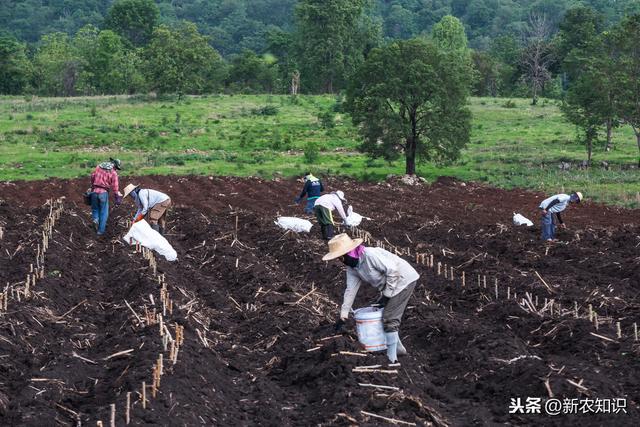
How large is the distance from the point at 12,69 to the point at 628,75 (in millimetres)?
49031

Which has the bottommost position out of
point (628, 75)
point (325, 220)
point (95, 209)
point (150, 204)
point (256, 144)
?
point (256, 144)

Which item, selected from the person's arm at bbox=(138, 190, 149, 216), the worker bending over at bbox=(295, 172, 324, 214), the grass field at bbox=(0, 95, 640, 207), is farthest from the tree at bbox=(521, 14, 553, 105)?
the person's arm at bbox=(138, 190, 149, 216)

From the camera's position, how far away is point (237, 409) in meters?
9.88

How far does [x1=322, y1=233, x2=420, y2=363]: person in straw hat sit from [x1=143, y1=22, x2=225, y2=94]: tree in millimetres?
50113

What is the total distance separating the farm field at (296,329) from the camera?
9656 millimetres

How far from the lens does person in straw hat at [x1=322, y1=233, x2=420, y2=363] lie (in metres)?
10.5

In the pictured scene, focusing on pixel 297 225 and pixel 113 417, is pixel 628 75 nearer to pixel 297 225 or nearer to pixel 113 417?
pixel 297 225

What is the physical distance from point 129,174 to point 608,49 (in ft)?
72.4

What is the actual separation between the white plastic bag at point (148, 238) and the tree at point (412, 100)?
65.7ft

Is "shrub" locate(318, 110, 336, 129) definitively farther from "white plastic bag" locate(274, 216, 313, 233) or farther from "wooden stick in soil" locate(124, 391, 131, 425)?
"wooden stick in soil" locate(124, 391, 131, 425)

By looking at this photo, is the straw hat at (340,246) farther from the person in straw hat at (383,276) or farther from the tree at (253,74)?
the tree at (253,74)

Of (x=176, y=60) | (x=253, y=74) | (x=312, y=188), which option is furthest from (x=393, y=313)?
(x=253, y=74)

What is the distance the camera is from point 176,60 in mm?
60125

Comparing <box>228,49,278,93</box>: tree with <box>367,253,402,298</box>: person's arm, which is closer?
<box>367,253,402,298</box>: person's arm
